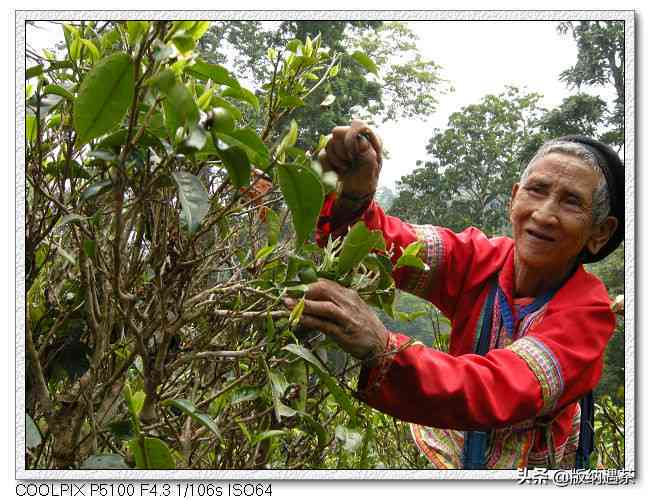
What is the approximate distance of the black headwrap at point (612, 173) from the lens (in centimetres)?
109

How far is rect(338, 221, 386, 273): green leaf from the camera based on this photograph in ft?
2.48

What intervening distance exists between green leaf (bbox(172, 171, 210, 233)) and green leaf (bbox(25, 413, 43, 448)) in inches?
16.6

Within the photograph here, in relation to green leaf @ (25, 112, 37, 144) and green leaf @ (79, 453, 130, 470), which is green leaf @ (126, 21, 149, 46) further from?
green leaf @ (79, 453, 130, 470)

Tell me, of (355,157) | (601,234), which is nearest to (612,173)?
(601,234)

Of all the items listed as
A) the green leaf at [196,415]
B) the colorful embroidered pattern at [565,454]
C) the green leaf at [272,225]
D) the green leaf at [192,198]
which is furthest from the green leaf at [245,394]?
the colorful embroidered pattern at [565,454]

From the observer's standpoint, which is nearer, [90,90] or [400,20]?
[90,90]

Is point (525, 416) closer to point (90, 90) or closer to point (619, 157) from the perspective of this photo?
point (619, 157)

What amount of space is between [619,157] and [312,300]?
0.67 m

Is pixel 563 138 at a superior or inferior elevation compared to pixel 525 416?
superior

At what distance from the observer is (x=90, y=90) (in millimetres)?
609

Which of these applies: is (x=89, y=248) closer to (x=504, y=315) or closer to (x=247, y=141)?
(x=247, y=141)

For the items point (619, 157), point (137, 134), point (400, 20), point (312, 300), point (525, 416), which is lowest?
point (525, 416)
